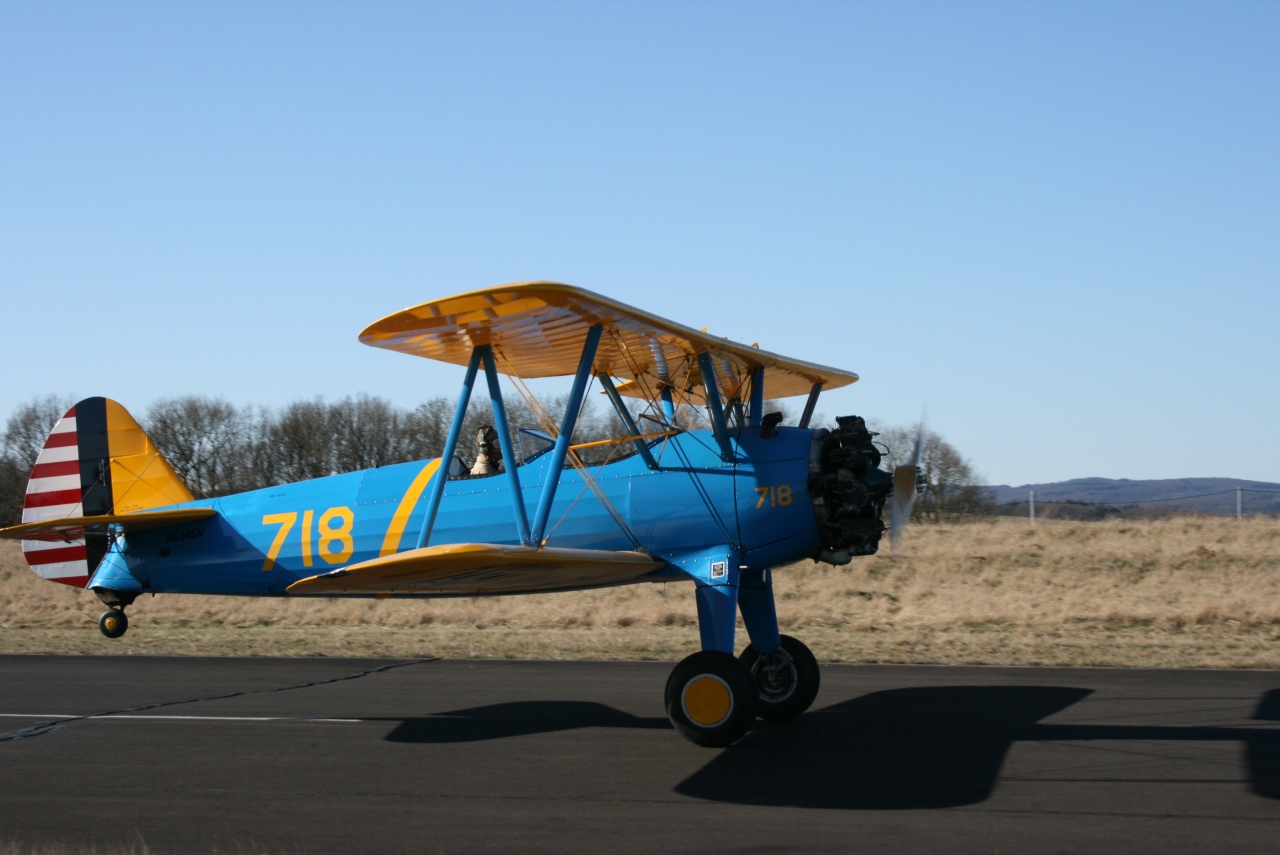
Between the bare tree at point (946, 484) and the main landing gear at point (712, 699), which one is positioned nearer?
the main landing gear at point (712, 699)

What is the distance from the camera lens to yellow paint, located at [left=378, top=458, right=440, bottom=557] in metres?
9.61

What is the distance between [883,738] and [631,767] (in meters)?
2.16

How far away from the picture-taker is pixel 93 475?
38.7 ft

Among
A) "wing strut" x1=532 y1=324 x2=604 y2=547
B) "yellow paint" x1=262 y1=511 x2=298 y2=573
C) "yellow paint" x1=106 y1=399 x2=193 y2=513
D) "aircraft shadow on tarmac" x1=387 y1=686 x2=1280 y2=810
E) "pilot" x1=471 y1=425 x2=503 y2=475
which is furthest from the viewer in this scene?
"yellow paint" x1=106 y1=399 x2=193 y2=513

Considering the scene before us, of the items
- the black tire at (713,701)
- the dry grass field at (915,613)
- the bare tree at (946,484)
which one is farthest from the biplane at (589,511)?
the bare tree at (946,484)

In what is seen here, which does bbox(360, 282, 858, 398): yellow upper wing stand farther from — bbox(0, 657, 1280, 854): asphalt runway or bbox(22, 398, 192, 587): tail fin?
bbox(22, 398, 192, 587): tail fin

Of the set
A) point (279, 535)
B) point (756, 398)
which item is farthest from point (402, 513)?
point (756, 398)

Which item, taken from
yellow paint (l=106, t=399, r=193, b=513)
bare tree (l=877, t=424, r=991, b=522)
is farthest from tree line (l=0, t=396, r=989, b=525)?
yellow paint (l=106, t=399, r=193, b=513)

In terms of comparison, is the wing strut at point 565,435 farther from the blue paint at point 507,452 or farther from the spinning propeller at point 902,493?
the spinning propeller at point 902,493

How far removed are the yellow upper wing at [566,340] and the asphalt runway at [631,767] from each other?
3246 mm

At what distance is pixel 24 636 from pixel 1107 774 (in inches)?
662

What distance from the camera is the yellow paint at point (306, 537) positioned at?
10039 millimetres

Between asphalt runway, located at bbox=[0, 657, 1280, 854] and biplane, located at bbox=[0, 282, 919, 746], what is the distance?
3.02ft

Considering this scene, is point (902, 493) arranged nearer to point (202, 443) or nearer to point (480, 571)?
point (480, 571)
